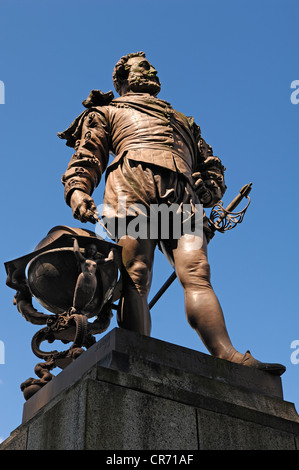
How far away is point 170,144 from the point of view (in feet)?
28.6

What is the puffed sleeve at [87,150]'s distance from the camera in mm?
8344

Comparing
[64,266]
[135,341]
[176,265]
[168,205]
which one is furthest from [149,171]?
[135,341]

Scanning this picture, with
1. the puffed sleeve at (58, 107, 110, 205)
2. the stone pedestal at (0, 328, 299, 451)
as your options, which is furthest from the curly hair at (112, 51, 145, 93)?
the stone pedestal at (0, 328, 299, 451)

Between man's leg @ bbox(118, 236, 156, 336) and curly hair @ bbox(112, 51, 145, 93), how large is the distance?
9.35 ft

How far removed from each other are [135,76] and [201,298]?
3518 mm

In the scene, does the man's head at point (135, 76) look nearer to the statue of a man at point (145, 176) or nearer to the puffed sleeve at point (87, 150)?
the statue of a man at point (145, 176)

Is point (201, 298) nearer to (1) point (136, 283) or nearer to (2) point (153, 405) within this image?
(1) point (136, 283)

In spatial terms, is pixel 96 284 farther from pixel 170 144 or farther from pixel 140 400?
pixel 170 144

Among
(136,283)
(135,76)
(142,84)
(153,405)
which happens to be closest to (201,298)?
(136,283)

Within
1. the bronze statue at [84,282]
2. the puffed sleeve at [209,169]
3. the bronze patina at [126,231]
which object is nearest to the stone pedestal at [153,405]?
the bronze patina at [126,231]

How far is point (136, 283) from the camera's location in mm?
7535

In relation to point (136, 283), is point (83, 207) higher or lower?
higher

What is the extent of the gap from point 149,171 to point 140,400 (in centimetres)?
321

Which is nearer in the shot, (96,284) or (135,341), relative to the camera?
(135,341)
